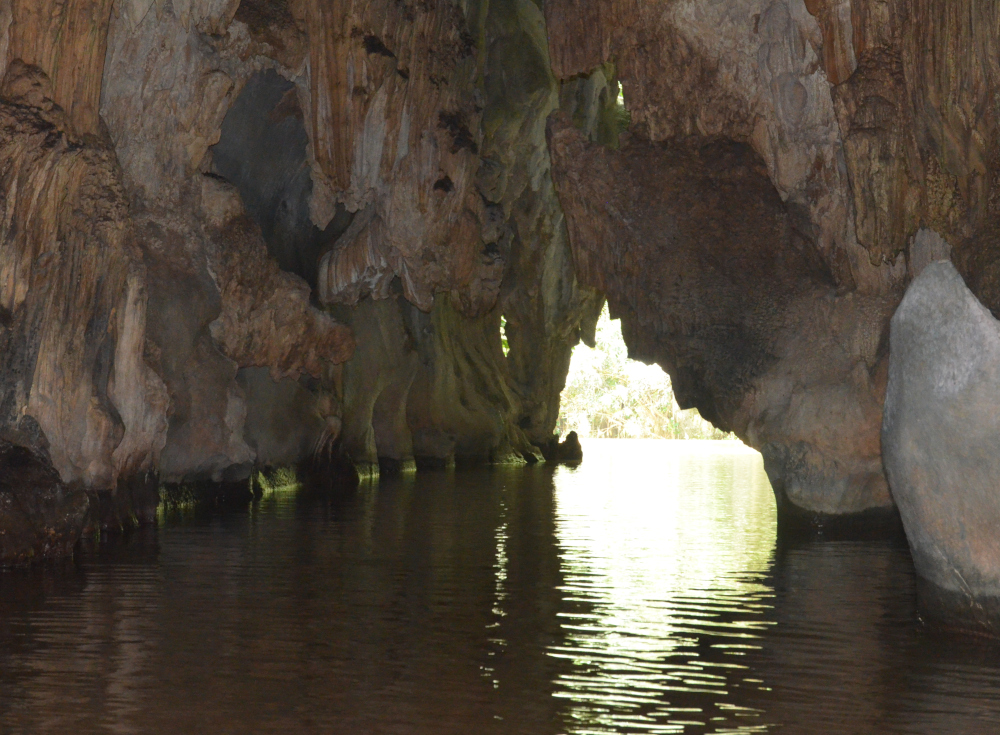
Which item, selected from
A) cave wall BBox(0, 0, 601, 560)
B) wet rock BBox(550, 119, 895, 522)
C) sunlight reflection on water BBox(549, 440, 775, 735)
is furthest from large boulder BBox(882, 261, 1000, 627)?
cave wall BBox(0, 0, 601, 560)

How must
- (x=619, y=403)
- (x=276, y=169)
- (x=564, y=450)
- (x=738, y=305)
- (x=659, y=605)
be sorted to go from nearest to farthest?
(x=659, y=605), (x=738, y=305), (x=276, y=169), (x=564, y=450), (x=619, y=403)

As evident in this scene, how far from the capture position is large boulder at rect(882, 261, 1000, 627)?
6434mm

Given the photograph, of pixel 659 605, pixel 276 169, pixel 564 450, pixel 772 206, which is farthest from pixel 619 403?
pixel 659 605

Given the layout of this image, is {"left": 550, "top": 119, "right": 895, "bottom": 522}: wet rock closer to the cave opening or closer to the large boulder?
the cave opening

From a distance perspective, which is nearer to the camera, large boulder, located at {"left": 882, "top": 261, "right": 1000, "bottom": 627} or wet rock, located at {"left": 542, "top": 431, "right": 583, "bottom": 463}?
large boulder, located at {"left": 882, "top": 261, "right": 1000, "bottom": 627}

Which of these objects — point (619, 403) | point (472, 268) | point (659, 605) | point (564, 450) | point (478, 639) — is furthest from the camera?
point (619, 403)

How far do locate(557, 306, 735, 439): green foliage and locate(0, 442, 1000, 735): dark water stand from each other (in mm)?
44427

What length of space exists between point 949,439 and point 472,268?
46.5 ft

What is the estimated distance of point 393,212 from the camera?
18312 mm

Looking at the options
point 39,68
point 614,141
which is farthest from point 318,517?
point 614,141

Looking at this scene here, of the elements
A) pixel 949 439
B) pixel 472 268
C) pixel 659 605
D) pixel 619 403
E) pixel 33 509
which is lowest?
pixel 659 605

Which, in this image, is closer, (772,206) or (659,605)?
(659,605)

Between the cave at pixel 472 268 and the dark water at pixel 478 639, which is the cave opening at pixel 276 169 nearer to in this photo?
the cave at pixel 472 268

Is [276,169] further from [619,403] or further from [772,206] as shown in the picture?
[619,403]
